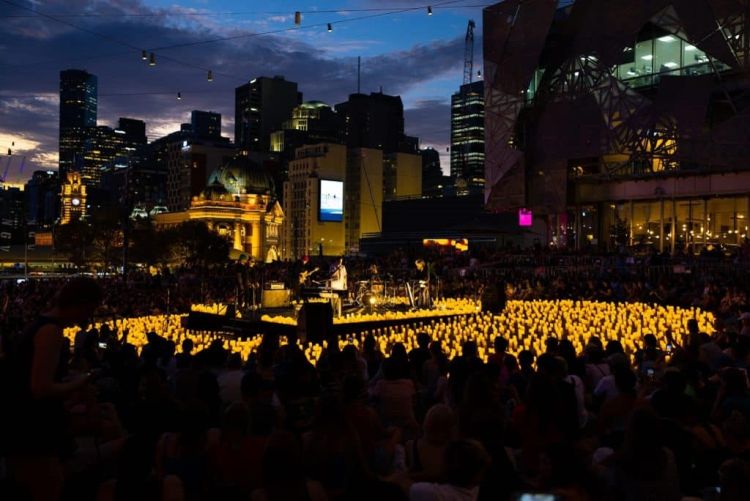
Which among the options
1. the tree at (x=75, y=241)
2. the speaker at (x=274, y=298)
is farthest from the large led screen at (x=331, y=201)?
the speaker at (x=274, y=298)

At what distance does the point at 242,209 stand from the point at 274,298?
9601 centimetres

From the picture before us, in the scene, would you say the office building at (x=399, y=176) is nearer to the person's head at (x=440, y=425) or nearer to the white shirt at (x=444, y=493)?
the person's head at (x=440, y=425)

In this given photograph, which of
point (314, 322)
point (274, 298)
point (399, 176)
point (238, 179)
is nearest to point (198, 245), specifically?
point (238, 179)

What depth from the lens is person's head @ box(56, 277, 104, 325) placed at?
476cm

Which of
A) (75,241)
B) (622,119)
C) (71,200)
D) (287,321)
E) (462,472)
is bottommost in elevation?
(287,321)

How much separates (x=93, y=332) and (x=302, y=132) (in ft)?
584

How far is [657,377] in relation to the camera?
31.1 ft

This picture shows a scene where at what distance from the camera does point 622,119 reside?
1785 inches

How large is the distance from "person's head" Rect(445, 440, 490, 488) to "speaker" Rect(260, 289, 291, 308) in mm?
23387

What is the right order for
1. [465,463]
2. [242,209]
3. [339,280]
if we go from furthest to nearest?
[242,209] < [339,280] < [465,463]

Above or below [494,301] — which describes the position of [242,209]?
above

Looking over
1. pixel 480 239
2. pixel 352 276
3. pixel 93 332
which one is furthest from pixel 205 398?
pixel 480 239

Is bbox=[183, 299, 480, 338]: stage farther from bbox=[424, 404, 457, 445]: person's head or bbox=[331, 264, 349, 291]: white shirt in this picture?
bbox=[424, 404, 457, 445]: person's head

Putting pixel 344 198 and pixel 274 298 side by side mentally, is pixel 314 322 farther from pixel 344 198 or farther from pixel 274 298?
pixel 344 198
